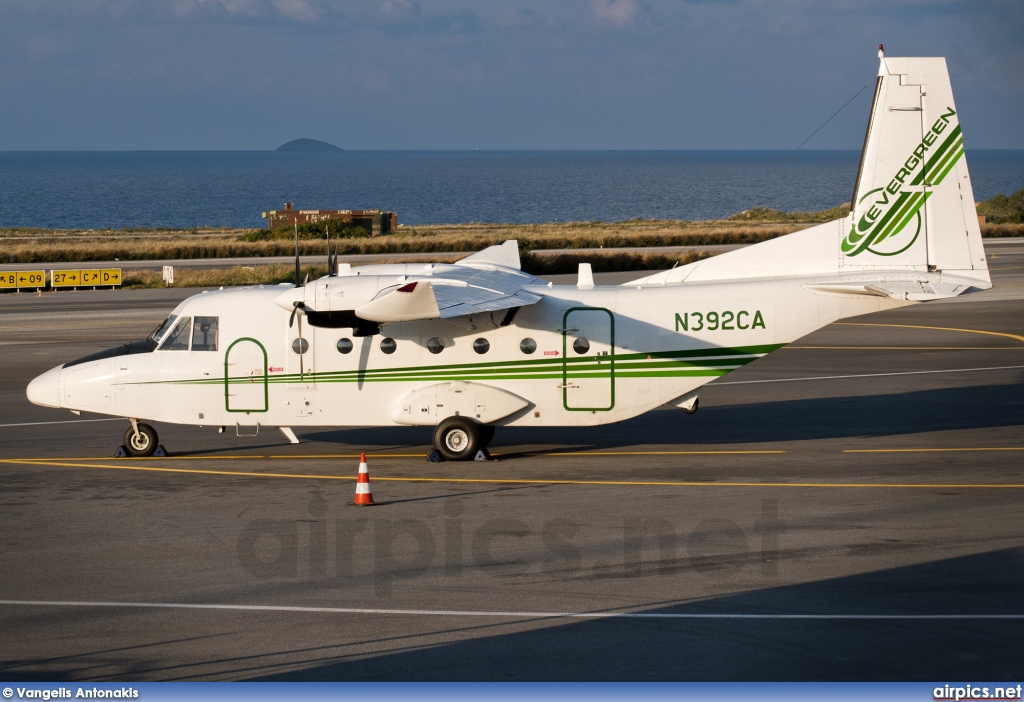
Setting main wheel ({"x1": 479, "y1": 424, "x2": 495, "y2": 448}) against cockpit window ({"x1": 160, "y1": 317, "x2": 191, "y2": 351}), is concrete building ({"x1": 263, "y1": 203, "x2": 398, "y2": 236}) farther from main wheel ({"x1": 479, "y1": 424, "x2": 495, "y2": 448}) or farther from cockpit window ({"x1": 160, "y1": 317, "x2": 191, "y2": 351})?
main wheel ({"x1": 479, "y1": 424, "x2": 495, "y2": 448})

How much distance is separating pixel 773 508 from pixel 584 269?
6.94 metres

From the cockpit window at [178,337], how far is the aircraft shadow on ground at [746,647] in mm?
10107

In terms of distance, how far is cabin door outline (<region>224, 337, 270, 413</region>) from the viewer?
18.6 meters

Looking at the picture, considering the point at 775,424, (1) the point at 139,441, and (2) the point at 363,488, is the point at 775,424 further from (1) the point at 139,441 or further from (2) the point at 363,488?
(1) the point at 139,441

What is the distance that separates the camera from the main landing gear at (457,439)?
715 inches

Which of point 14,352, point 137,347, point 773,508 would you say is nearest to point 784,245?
point 773,508

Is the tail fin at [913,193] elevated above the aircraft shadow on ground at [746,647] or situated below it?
above

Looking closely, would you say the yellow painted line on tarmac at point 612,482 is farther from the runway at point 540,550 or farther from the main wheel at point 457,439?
the main wheel at point 457,439

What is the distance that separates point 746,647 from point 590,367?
28.8 feet

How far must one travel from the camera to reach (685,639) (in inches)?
398

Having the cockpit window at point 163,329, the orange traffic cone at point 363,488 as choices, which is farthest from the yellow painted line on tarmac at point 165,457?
the orange traffic cone at point 363,488

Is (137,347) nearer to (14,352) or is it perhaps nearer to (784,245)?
(784,245)

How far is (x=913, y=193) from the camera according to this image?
18438mm

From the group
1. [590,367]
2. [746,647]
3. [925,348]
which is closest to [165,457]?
[590,367]
